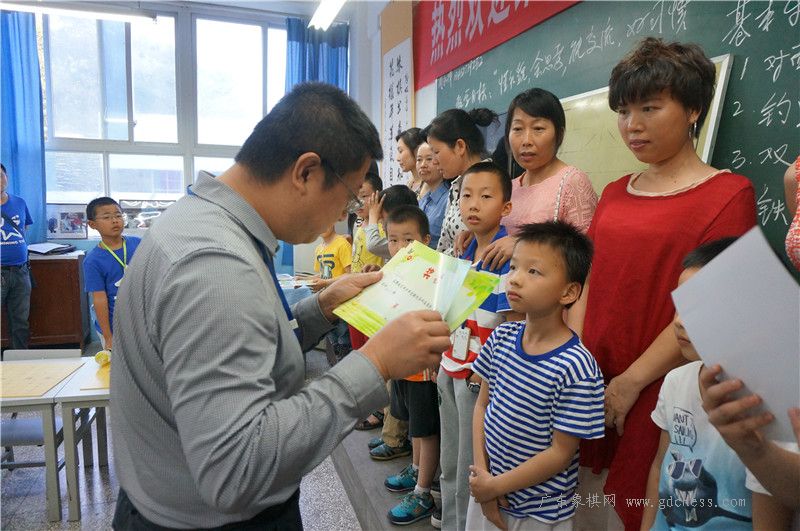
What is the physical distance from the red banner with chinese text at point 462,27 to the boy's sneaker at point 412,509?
2377 mm

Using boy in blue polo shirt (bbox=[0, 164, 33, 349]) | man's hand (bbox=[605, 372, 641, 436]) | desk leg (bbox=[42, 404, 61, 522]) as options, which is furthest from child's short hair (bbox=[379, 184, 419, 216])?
boy in blue polo shirt (bbox=[0, 164, 33, 349])

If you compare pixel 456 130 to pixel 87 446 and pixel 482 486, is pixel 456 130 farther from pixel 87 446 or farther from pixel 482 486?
pixel 87 446

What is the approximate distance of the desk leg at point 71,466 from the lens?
2.14m

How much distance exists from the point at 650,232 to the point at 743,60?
2.54 feet

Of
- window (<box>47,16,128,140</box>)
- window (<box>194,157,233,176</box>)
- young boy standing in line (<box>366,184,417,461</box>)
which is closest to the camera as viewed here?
young boy standing in line (<box>366,184,417,461</box>)

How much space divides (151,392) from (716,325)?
813mm

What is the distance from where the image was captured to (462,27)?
3422 mm

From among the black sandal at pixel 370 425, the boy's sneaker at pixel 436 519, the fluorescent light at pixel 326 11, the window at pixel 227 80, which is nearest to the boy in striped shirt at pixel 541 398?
the boy's sneaker at pixel 436 519

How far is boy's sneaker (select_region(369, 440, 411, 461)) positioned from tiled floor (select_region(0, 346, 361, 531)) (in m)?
0.23

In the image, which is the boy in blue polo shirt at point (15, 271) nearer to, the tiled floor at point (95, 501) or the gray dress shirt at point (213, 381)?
the tiled floor at point (95, 501)

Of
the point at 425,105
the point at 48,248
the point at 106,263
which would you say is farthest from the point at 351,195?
the point at 48,248

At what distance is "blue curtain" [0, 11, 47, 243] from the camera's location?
505cm

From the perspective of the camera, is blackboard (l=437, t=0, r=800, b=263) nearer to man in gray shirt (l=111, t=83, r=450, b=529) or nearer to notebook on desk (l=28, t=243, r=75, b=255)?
man in gray shirt (l=111, t=83, r=450, b=529)

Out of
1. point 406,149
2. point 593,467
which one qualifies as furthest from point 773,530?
point 406,149
